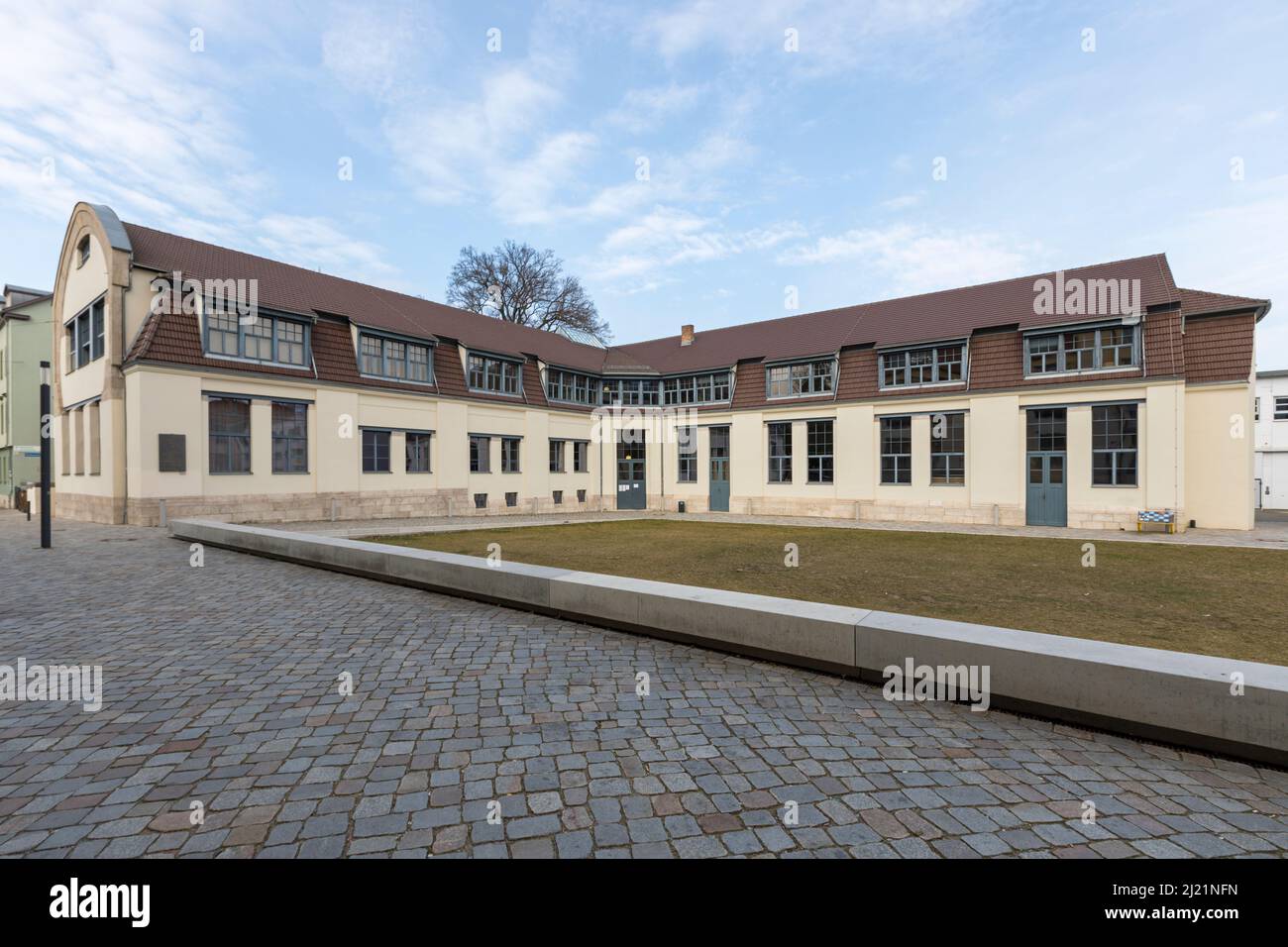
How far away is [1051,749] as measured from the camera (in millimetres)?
4117

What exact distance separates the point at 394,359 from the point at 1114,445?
98.8 feet

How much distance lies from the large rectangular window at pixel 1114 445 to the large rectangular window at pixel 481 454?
86.7ft

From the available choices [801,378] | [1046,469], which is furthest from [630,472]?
[1046,469]

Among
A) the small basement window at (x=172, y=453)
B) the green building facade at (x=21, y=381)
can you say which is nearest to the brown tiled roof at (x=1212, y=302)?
the small basement window at (x=172, y=453)

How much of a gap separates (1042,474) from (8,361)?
179 ft

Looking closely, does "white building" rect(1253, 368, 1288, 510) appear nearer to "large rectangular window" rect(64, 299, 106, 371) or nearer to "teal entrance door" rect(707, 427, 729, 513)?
"teal entrance door" rect(707, 427, 729, 513)

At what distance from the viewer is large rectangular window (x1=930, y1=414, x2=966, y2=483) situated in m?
25.7

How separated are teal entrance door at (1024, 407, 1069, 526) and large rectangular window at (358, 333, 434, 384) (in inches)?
1046

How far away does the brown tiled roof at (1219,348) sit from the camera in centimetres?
2145

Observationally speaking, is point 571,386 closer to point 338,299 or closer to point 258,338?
point 338,299

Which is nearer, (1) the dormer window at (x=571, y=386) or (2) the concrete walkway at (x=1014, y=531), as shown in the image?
(2) the concrete walkway at (x=1014, y=531)

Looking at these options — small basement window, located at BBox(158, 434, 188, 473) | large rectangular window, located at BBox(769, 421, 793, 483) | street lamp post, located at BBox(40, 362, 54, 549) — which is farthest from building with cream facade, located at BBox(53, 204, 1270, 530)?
street lamp post, located at BBox(40, 362, 54, 549)

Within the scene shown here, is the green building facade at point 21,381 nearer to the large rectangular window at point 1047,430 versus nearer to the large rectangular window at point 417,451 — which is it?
the large rectangular window at point 417,451

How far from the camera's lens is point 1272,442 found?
117 feet
